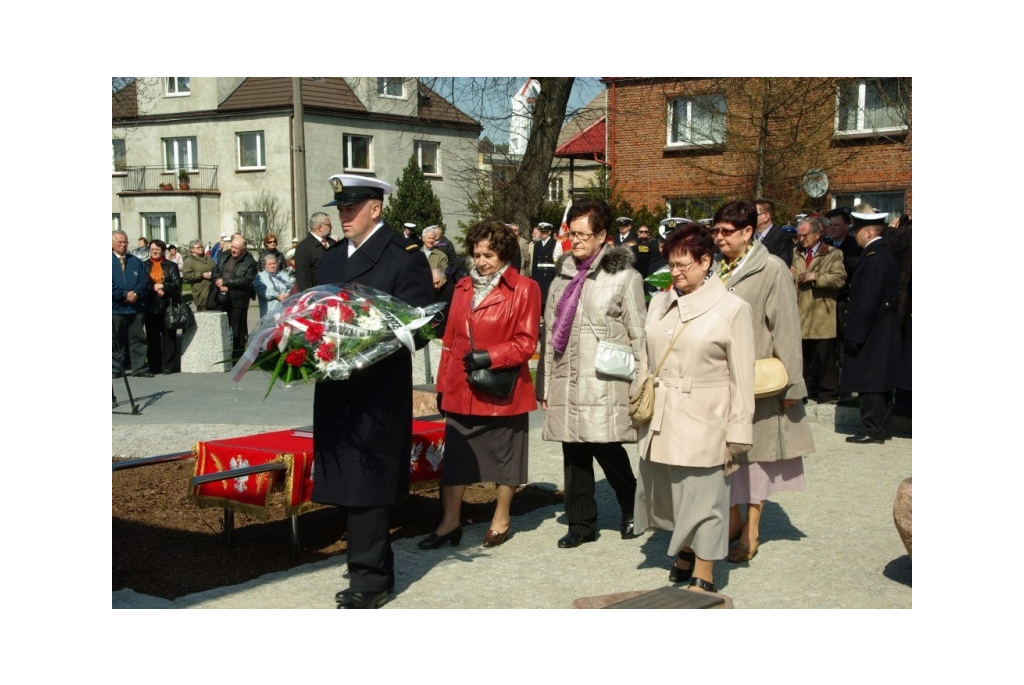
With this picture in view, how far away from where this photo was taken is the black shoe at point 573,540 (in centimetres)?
679

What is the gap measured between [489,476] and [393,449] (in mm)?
1359

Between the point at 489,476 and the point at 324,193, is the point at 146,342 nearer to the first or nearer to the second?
the point at 489,476

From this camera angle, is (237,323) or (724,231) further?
(237,323)

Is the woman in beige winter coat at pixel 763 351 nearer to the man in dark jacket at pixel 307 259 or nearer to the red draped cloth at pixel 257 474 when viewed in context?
the red draped cloth at pixel 257 474

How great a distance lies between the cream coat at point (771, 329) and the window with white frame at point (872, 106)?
838 centimetres

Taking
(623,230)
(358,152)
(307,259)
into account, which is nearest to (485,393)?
(307,259)

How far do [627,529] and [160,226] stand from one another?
4189 centimetres

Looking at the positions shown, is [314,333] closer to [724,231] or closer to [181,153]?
[724,231]

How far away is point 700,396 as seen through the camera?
5.64 metres

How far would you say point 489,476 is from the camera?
683 centimetres

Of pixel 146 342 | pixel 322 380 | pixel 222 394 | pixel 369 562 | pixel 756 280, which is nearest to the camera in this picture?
pixel 322 380

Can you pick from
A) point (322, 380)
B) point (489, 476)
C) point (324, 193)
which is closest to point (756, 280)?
point (489, 476)

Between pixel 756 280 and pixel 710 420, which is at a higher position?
pixel 756 280

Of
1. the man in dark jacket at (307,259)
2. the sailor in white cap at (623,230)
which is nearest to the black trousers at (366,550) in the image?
the man in dark jacket at (307,259)
